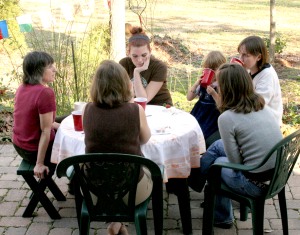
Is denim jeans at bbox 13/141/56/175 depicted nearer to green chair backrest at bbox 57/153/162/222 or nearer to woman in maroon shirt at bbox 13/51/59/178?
woman in maroon shirt at bbox 13/51/59/178

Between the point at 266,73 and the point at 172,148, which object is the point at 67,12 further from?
the point at 172,148

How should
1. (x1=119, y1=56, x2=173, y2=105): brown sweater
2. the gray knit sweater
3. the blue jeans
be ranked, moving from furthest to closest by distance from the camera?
(x1=119, y1=56, x2=173, y2=105): brown sweater
the blue jeans
the gray knit sweater

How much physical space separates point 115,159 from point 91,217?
1.56 ft

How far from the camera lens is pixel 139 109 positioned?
2850mm

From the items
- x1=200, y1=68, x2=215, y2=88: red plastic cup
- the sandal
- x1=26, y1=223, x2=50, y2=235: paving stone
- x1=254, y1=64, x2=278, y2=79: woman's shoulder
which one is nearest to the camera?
the sandal

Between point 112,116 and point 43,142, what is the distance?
2.84 ft

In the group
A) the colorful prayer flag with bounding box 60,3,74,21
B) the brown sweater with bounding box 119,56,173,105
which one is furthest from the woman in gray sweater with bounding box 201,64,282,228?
the colorful prayer flag with bounding box 60,3,74,21

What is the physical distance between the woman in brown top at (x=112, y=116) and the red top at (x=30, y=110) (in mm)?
611

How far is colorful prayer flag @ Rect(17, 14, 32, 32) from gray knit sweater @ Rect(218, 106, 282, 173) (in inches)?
121

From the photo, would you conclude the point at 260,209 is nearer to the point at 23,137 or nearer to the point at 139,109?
the point at 139,109

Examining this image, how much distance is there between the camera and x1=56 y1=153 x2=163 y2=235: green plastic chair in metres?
2.64

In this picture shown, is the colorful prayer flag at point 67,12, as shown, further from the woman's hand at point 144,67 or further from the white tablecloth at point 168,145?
the white tablecloth at point 168,145

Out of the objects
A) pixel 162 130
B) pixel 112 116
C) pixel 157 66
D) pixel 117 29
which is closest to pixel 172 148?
pixel 162 130

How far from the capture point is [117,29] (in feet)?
21.7
